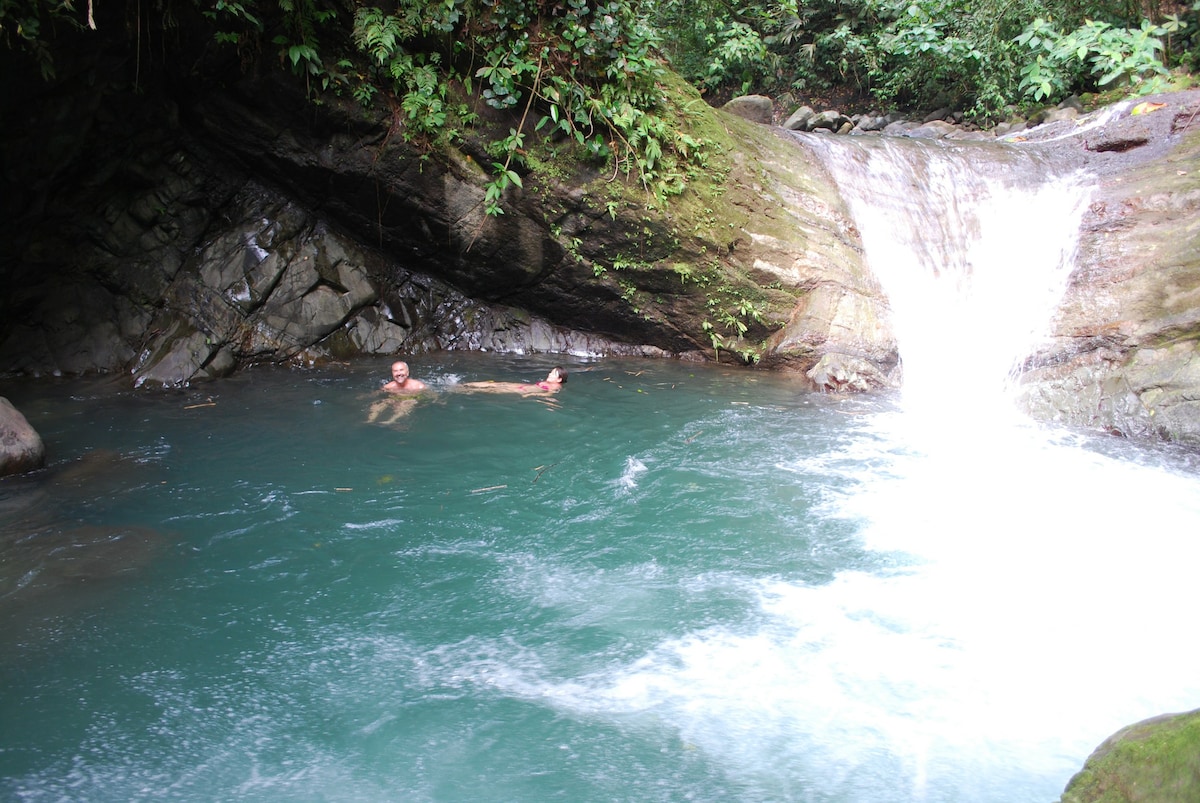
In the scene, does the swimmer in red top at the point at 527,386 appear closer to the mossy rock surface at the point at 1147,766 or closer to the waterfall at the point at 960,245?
the waterfall at the point at 960,245

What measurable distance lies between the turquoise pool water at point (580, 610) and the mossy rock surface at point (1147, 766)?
2.81ft

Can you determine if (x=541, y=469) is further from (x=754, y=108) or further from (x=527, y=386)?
(x=754, y=108)

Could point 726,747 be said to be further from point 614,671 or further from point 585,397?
point 585,397

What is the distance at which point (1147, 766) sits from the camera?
216 centimetres

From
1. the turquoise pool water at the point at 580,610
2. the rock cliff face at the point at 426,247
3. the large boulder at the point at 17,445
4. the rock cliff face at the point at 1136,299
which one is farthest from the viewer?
the rock cliff face at the point at 426,247

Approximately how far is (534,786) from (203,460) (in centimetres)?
432

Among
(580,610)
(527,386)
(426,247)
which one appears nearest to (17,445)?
(527,386)

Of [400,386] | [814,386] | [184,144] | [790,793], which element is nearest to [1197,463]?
[814,386]

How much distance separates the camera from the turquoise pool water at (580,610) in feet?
10.5

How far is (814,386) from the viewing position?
333 inches

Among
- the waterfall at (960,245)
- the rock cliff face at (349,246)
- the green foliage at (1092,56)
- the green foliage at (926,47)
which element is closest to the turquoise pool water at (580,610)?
the waterfall at (960,245)

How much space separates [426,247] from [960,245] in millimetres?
6383

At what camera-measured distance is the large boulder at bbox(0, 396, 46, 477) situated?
18.5ft

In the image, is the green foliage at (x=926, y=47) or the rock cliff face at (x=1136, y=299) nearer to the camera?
the rock cliff face at (x=1136, y=299)
